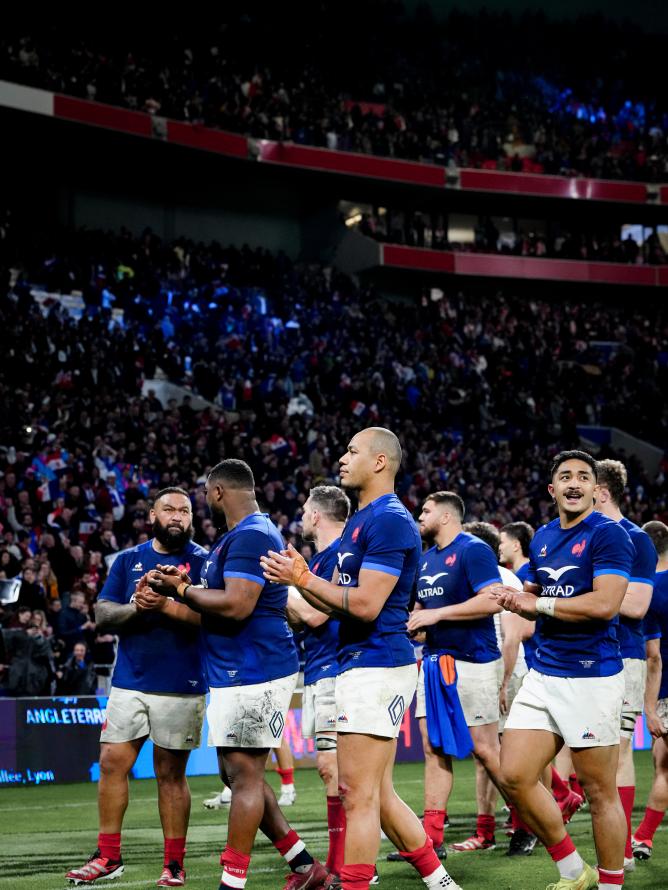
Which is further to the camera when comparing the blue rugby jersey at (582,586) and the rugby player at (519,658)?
the rugby player at (519,658)

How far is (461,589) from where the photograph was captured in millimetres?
8891

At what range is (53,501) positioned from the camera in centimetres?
2017

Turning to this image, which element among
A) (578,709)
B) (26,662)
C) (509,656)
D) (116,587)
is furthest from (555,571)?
(26,662)

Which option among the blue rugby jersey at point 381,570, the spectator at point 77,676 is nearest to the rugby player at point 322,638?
the blue rugby jersey at point 381,570

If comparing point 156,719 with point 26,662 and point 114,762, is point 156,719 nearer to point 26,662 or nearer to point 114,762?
point 114,762

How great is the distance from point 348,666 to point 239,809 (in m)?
1.15

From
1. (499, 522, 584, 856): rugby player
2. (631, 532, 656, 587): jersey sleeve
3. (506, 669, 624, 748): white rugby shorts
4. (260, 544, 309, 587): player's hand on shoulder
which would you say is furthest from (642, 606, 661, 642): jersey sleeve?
(260, 544, 309, 587): player's hand on shoulder

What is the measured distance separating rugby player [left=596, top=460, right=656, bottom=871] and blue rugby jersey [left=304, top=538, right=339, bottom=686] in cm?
181

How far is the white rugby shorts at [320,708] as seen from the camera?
8.04 metres

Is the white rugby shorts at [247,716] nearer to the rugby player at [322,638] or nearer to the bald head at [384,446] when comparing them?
the rugby player at [322,638]

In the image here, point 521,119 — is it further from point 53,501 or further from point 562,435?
point 53,501

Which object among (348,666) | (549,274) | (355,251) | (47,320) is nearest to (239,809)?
(348,666)

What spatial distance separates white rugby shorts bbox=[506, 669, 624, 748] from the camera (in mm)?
6504

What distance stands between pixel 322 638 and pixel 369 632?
2.25m
